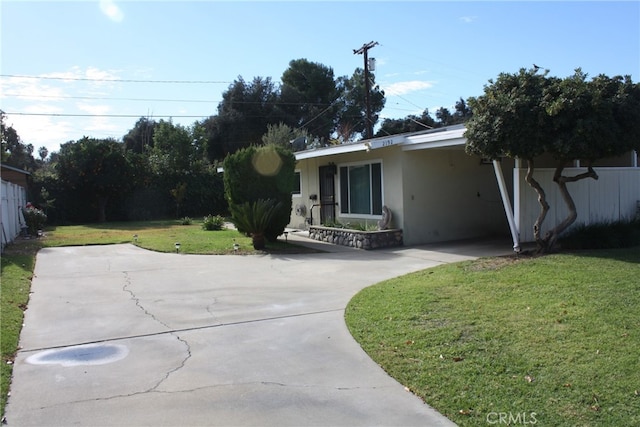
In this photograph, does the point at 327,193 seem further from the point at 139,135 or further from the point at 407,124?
the point at 139,135

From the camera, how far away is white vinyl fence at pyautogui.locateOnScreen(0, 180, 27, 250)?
44.6 feet

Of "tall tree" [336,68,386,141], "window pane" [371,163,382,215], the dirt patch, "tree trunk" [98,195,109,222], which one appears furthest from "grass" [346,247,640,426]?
"tall tree" [336,68,386,141]

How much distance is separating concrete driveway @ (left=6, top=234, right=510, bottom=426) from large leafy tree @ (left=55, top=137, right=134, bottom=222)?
15800 millimetres

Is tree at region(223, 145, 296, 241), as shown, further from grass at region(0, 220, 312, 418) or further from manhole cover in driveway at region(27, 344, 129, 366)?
manhole cover in driveway at region(27, 344, 129, 366)

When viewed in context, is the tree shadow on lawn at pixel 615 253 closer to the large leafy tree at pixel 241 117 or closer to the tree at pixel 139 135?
the large leafy tree at pixel 241 117

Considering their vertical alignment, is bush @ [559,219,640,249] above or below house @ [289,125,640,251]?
below

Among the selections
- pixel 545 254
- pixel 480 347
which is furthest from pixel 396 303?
pixel 545 254

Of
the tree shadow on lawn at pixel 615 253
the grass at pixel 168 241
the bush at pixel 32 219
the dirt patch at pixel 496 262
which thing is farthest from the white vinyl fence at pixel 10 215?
the tree shadow on lawn at pixel 615 253

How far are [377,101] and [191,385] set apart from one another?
43724mm

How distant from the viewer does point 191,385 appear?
4.22m

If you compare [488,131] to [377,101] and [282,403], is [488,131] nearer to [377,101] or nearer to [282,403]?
[282,403]

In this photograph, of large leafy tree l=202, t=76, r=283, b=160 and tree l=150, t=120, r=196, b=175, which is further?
large leafy tree l=202, t=76, r=283, b=160

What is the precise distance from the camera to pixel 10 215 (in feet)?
49.6

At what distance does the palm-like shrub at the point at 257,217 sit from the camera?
12.8 meters
